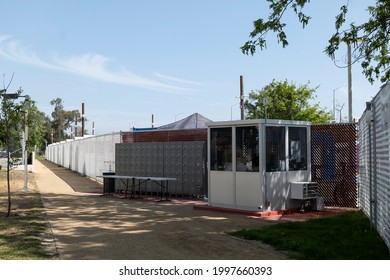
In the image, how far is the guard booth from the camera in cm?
1150

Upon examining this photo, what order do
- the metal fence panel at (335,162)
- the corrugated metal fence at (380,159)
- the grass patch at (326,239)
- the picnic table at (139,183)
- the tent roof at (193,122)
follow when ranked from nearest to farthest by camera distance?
the grass patch at (326,239)
the corrugated metal fence at (380,159)
the metal fence panel at (335,162)
the picnic table at (139,183)
the tent roof at (193,122)

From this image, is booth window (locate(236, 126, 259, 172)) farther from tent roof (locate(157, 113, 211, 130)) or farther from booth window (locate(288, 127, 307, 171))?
tent roof (locate(157, 113, 211, 130))

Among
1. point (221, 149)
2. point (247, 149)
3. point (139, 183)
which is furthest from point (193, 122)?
point (247, 149)

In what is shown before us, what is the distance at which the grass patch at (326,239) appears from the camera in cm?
679

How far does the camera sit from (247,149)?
38.3 ft

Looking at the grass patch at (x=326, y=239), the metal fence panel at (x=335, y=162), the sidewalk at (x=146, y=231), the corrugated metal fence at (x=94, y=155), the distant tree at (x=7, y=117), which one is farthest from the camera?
the corrugated metal fence at (x=94, y=155)

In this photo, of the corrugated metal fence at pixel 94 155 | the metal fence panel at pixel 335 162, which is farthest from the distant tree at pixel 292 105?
Answer: the metal fence panel at pixel 335 162

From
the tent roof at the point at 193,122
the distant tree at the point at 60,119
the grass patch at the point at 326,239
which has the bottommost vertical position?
the grass patch at the point at 326,239

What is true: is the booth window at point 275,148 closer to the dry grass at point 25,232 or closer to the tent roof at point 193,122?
the dry grass at point 25,232

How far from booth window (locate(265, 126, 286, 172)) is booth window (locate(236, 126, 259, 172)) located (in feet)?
0.85

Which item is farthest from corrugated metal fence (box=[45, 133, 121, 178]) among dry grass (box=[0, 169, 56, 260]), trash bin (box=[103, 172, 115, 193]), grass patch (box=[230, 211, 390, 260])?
grass patch (box=[230, 211, 390, 260])

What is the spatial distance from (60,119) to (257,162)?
93207 mm

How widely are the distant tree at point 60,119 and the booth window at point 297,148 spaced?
9119cm
